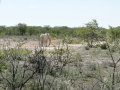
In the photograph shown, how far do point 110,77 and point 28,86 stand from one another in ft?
11.5

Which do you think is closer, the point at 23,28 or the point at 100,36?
the point at 100,36

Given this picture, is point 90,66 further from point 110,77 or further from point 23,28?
point 23,28

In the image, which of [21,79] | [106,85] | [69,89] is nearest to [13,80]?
[21,79]

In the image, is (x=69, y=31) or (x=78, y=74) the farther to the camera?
(x=69, y=31)

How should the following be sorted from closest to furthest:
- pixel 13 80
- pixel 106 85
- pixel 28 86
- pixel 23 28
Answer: pixel 106 85
pixel 13 80
pixel 28 86
pixel 23 28

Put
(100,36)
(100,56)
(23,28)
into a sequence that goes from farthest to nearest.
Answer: (23,28) < (100,56) < (100,36)

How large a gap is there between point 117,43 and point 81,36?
21665mm

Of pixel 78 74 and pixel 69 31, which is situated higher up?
pixel 78 74

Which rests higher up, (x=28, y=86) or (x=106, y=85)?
(x=106, y=85)

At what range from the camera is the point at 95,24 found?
572cm

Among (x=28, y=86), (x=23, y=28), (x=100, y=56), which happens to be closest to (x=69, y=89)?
(x=28, y=86)

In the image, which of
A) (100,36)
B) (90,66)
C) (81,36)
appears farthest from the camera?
(81,36)

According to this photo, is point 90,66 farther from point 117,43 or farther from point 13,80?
point 117,43

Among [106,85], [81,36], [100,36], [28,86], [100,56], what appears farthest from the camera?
[81,36]
